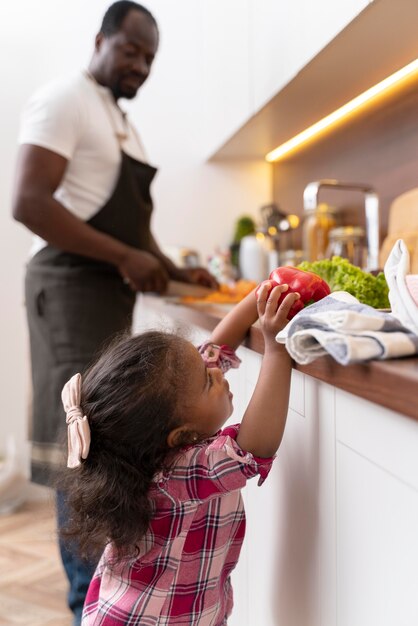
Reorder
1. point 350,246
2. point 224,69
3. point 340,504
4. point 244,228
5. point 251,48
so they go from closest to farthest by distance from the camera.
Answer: point 340,504, point 350,246, point 251,48, point 224,69, point 244,228

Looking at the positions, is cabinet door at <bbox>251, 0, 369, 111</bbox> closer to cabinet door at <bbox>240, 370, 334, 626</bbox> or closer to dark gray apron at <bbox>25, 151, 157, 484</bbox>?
dark gray apron at <bbox>25, 151, 157, 484</bbox>

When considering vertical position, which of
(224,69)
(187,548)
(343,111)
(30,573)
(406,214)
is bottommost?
(30,573)

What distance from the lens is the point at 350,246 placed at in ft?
6.43

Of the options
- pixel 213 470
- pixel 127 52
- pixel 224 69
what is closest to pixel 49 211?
pixel 127 52

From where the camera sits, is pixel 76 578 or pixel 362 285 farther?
pixel 76 578

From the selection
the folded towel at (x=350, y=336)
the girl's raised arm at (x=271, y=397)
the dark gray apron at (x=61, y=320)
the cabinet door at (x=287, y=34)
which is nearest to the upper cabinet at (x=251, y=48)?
the cabinet door at (x=287, y=34)

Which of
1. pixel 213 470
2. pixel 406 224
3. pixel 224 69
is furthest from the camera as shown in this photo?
pixel 224 69

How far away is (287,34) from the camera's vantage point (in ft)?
5.40

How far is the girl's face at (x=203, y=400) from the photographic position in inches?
36.4

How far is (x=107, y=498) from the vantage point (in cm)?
89

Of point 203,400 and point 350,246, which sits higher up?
point 350,246

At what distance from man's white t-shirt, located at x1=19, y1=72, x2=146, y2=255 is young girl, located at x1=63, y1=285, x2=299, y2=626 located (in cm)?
90

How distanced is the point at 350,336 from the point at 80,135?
1.29 m

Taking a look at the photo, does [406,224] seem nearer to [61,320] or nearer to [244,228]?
[61,320]
